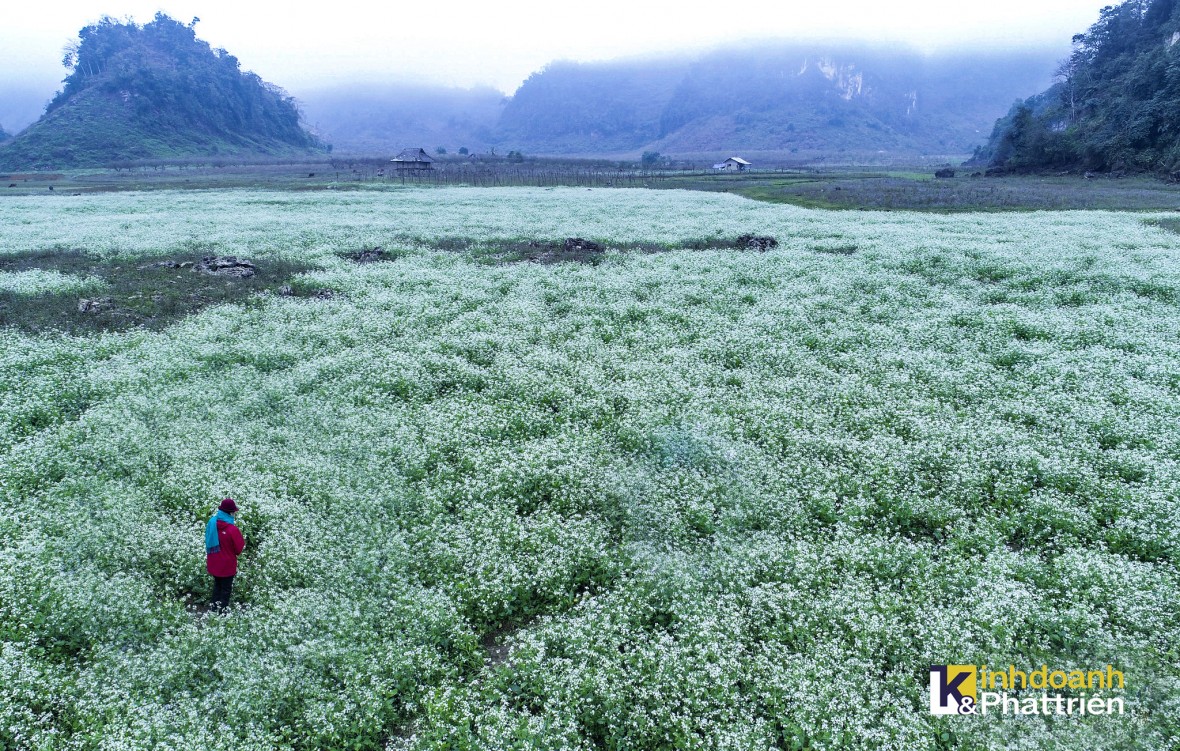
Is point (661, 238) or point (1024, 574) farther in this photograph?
point (661, 238)

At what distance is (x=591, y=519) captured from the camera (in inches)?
467

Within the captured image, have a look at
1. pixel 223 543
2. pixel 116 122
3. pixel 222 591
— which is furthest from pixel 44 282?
pixel 116 122

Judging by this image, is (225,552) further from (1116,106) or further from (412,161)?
(1116,106)

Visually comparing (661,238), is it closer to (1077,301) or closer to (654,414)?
(1077,301)

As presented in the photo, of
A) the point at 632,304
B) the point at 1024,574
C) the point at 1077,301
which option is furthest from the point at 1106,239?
the point at 1024,574

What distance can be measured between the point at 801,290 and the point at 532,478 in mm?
19079

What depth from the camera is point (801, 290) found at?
26984mm

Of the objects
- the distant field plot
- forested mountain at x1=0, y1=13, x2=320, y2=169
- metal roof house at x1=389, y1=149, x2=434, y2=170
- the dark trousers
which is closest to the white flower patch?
the distant field plot

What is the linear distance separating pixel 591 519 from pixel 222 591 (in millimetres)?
6696

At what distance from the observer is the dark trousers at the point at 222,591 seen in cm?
970

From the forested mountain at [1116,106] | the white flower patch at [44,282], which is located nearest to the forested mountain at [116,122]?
the white flower patch at [44,282]

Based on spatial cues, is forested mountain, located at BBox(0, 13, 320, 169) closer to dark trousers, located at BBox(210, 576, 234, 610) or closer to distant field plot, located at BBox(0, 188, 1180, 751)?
distant field plot, located at BBox(0, 188, 1180, 751)

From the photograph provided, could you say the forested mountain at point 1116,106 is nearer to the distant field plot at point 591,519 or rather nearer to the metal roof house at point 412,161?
the distant field plot at point 591,519

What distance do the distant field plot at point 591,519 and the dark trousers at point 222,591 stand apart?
12.0 inches
